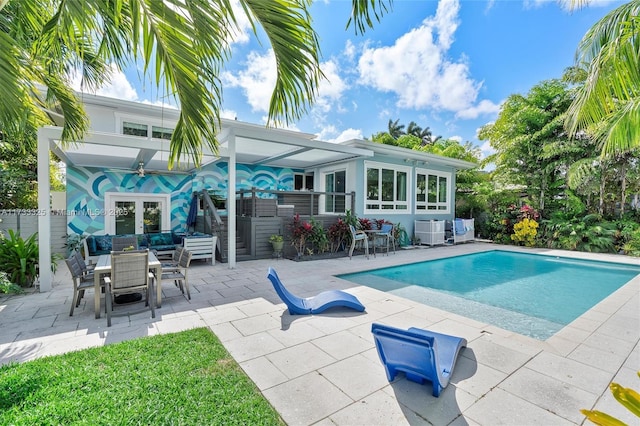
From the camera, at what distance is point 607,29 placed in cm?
404

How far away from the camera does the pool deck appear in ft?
7.98

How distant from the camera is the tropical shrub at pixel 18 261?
5.95 metres

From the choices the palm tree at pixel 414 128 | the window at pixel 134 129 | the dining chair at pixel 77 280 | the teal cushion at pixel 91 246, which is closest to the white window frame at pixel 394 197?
the window at pixel 134 129

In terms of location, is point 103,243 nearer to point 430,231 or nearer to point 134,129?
point 134,129

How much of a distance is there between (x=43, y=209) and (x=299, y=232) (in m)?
6.13

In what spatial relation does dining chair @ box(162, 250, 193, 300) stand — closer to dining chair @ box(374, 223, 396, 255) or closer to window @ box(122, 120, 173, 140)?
window @ box(122, 120, 173, 140)

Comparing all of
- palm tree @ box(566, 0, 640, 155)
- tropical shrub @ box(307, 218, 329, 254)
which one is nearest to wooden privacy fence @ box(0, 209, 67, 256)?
tropical shrub @ box(307, 218, 329, 254)

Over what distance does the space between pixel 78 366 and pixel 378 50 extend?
1156 cm

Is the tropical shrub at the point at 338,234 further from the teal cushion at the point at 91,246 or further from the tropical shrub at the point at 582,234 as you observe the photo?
the tropical shrub at the point at 582,234

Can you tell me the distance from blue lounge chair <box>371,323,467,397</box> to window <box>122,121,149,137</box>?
34.6 feet

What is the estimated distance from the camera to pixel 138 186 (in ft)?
36.3

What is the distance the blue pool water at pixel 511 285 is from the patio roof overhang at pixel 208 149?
4216 millimetres

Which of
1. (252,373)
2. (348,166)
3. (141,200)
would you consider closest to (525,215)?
(348,166)

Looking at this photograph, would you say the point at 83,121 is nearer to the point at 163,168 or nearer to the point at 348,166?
the point at 163,168
